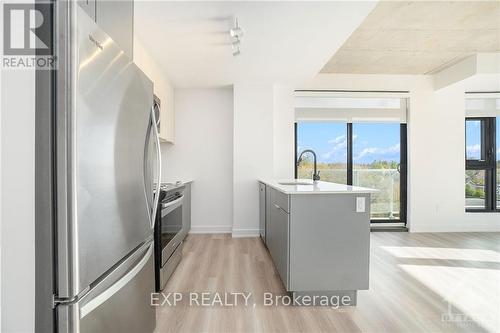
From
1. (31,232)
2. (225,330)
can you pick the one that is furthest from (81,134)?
(225,330)

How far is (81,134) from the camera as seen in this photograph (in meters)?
0.94

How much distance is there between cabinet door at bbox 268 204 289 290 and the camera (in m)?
2.27

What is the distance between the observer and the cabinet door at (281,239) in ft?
7.45

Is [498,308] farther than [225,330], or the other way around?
[498,308]

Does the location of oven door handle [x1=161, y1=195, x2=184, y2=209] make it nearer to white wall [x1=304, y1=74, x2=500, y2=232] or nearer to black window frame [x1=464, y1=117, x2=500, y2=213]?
white wall [x1=304, y1=74, x2=500, y2=232]

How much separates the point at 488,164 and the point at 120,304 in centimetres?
620

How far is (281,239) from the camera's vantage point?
248 cm

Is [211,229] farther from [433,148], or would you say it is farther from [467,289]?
[433,148]

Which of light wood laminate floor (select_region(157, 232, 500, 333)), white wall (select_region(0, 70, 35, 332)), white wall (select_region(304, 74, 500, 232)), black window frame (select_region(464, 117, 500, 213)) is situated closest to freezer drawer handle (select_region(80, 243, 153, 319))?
white wall (select_region(0, 70, 35, 332))

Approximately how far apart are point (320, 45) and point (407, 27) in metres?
1.04

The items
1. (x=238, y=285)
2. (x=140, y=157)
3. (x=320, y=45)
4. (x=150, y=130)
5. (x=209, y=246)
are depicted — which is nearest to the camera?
(x=140, y=157)

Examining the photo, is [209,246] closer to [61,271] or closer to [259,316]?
[259,316]

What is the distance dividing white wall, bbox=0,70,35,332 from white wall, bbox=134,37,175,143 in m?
2.10

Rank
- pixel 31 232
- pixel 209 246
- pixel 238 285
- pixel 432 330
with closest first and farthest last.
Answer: pixel 31 232 → pixel 432 330 → pixel 238 285 → pixel 209 246
